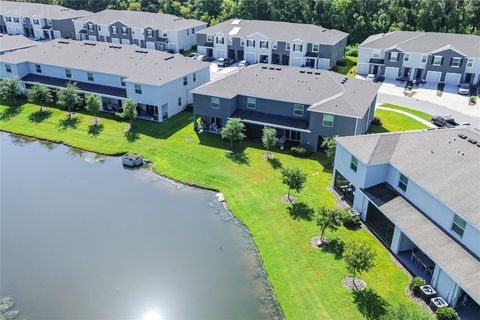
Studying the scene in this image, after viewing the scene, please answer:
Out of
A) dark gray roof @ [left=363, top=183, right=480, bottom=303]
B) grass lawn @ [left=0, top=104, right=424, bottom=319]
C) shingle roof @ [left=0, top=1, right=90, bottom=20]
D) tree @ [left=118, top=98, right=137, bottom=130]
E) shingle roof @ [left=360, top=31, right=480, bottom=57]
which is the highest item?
shingle roof @ [left=0, top=1, right=90, bottom=20]

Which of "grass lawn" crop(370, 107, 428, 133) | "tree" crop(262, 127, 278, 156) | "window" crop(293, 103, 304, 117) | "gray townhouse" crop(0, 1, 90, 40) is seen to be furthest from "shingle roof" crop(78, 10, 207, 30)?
"tree" crop(262, 127, 278, 156)

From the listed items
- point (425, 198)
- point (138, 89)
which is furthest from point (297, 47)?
point (425, 198)

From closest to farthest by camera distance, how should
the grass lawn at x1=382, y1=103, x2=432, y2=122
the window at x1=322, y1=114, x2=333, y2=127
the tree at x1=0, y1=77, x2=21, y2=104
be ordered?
the window at x1=322, y1=114, x2=333, y2=127
the grass lawn at x1=382, y1=103, x2=432, y2=122
the tree at x1=0, y1=77, x2=21, y2=104

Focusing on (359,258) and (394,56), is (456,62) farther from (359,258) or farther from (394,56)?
(359,258)

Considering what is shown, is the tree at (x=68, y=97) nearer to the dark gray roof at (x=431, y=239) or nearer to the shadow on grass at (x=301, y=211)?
the shadow on grass at (x=301, y=211)

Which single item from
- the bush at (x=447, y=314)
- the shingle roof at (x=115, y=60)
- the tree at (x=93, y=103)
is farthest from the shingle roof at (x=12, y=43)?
the bush at (x=447, y=314)

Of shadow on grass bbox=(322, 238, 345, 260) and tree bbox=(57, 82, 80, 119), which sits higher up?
tree bbox=(57, 82, 80, 119)

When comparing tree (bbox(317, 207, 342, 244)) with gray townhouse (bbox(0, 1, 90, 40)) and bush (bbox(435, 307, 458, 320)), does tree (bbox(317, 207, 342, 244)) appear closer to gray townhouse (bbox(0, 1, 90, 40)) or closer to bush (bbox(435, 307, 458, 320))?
bush (bbox(435, 307, 458, 320))
